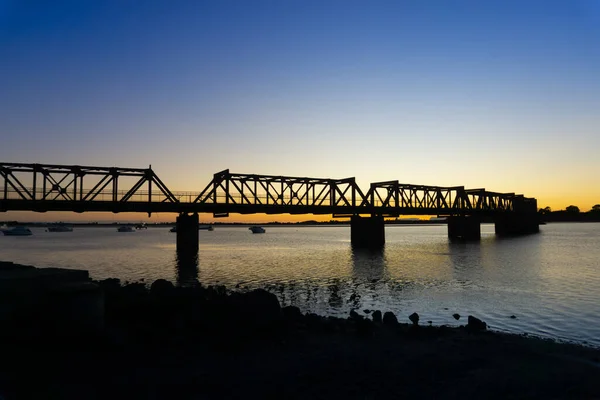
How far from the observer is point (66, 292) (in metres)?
11.8

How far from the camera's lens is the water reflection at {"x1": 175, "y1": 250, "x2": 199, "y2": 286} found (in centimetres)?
3742

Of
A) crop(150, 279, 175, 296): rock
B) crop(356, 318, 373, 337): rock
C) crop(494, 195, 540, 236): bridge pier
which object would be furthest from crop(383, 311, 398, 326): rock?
crop(494, 195, 540, 236): bridge pier

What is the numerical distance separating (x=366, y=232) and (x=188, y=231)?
37.1 m

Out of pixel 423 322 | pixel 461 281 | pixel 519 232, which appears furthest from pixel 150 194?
pixel 519 232

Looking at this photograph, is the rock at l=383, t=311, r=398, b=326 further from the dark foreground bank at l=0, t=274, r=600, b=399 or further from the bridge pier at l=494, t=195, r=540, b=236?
the bridge pier at l=494, t=195, r=540, b=236

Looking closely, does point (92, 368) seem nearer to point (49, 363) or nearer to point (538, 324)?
point (49, 363)

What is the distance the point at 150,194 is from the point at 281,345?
159 ft

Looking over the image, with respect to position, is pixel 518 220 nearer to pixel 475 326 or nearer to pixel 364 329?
pixel 475 326

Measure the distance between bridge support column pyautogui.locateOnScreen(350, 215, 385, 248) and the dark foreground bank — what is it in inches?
2678

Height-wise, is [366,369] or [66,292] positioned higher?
[66,292]

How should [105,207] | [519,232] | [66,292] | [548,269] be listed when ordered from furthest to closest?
1. [519,232]
2. [105,207]
3. [548,269]
4. [66,292]

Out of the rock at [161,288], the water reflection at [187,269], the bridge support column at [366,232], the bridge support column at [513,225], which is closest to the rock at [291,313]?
the rock at [161,288]

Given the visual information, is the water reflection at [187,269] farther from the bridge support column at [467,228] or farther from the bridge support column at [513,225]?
the bridge support column at [513,225]

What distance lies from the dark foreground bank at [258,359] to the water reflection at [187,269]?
20.9m
